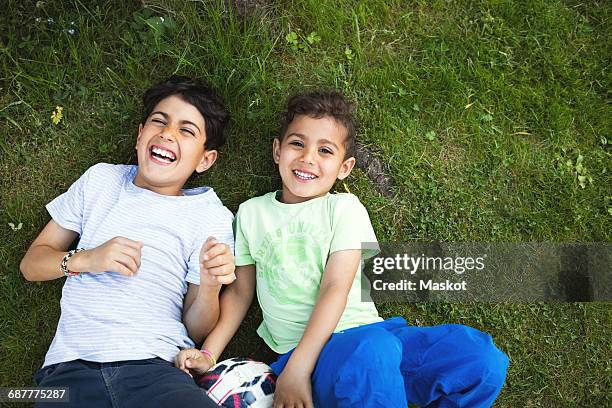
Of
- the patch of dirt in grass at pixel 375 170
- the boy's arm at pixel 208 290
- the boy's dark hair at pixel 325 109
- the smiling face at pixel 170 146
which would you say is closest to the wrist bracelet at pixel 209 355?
the boy's arm at pixel 208 290

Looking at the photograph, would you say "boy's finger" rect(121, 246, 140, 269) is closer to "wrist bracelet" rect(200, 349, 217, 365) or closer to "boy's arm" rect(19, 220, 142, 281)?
"boy's arm" rect(19, 220, 142, 281)

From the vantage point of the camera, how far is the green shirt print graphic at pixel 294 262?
3158mm

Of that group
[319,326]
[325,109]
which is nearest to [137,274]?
[319,326]

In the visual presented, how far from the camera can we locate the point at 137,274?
124 inches

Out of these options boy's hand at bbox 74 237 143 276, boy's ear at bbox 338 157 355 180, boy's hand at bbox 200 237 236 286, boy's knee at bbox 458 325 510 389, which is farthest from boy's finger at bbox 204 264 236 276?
boy's knee at bbox 458 325 510 389

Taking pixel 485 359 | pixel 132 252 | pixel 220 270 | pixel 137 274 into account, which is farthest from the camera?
pixel 137 274

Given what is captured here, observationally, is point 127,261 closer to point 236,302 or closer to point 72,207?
point 72,207

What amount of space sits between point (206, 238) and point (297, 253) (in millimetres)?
515

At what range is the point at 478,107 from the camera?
12.4 feet

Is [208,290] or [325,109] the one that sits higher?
[325,109]

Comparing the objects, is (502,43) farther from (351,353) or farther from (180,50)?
(351,353)

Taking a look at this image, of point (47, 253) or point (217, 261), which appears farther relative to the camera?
point (47, 253)

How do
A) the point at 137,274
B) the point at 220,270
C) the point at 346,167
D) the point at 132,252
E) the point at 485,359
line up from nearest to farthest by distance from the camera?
the point at 485,359
the point at 220,270
the point at 132,252
the point at 137,274
the point at 346,167

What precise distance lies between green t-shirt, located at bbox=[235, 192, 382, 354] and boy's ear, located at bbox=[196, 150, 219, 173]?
44 centimetres
